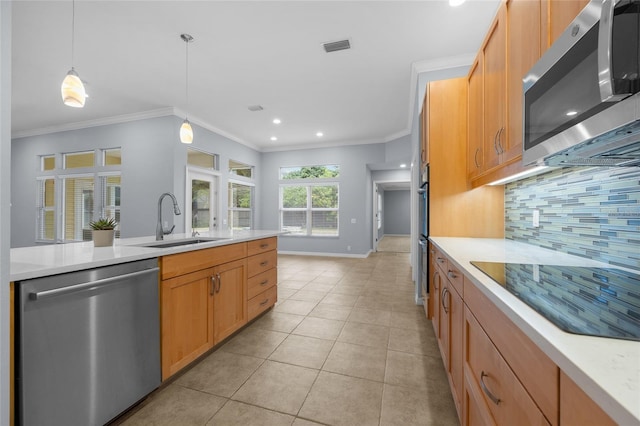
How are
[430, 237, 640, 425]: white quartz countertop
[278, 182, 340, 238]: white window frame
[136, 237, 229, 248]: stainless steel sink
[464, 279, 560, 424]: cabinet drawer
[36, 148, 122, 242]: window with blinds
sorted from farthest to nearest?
[278, 182, 340, 238]: white window frame → [36, 148, 122, 242]: window with blinds → [136, 237, 229, 248]: stainless steel sink → [464, 279, 560, 424]: cabinet drawer → [430, 237, 640, 425]: white quartz countertop

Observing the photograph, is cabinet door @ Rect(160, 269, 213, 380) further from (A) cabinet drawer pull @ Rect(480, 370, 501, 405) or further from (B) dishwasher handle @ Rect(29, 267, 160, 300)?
(A) cabinet drawer pull @ Rect(480, 370, 501, 405)

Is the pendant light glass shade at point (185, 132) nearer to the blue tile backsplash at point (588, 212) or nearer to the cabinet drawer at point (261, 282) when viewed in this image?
the cabinet drawer at point (261, 282)

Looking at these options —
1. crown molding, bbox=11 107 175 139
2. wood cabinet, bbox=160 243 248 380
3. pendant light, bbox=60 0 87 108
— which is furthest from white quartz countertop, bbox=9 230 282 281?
crown molding, bbox=11 107 175 139

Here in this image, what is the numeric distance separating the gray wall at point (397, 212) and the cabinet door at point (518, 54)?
448 inches

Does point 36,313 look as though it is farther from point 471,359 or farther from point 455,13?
point 455,13

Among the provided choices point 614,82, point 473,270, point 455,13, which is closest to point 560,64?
point 614,82

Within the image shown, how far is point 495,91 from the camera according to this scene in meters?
1.82

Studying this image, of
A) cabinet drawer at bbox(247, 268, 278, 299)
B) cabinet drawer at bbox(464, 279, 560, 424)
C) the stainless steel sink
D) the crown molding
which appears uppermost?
the crown molding

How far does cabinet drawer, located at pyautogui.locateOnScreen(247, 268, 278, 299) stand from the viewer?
103 inches

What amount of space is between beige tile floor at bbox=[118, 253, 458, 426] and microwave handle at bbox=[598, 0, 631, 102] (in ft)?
5.54

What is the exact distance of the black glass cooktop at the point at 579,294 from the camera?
2.00ft

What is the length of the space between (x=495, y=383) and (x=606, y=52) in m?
1.01

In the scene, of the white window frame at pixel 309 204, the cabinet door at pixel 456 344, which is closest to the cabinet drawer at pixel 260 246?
the cabinet door at pixel 456 344

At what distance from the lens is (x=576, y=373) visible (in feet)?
1.45
